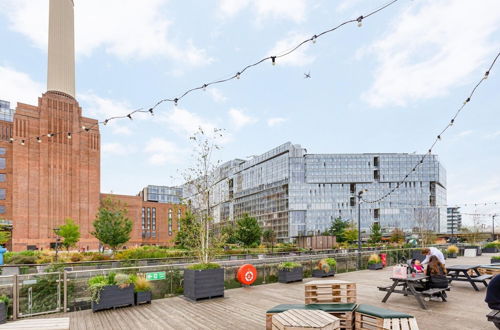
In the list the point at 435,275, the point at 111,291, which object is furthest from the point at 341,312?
the point at 111,291

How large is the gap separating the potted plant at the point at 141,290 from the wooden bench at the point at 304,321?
5097 mm

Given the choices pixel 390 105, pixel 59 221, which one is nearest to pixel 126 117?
pixel 390 105

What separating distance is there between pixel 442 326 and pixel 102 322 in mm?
7154

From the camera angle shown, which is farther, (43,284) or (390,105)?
(390,105)

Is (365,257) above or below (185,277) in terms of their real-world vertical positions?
below

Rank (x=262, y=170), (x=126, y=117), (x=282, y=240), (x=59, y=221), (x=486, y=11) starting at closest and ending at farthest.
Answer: (x=486, y=11)
(x=126, y=117)
(x=59, y=221)
(x=282, y=240)
(x=262, y=170)

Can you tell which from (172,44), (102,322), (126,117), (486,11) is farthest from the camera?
(172,44)

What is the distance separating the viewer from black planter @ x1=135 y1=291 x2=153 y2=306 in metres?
8.61

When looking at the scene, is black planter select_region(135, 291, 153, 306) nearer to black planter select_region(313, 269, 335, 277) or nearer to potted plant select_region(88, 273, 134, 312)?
potted plant select_region(88, 273, 134, 312)

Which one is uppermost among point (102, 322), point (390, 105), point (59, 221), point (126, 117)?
point (390, 105)

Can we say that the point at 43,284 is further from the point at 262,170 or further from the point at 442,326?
the point at 262,170

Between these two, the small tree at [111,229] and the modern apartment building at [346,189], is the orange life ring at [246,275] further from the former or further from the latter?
the modern apartment building at [346,189]

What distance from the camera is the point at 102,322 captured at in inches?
279

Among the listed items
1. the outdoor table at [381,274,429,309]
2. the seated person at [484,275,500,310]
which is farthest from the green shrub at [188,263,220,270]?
the seated person at [484,275,500,310]
